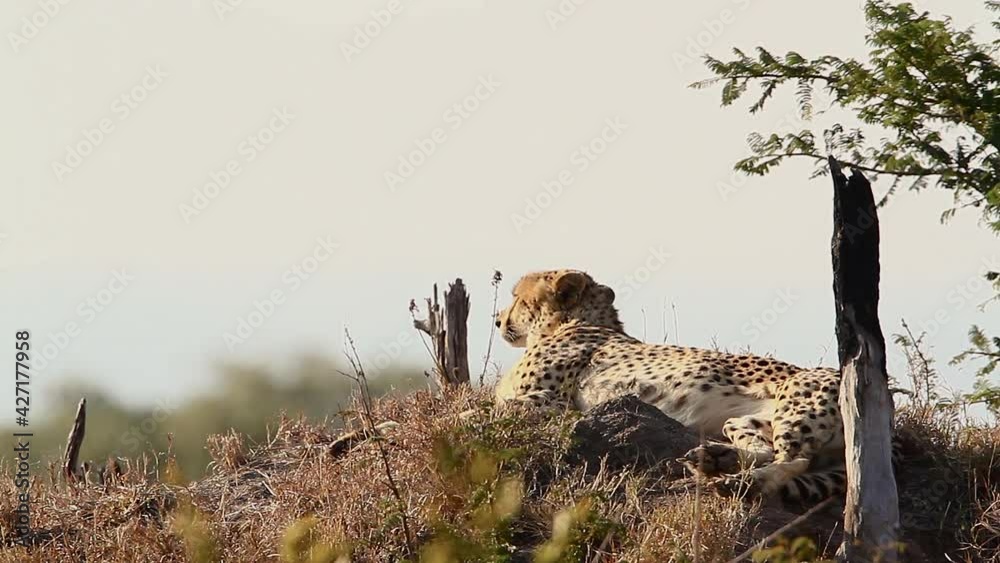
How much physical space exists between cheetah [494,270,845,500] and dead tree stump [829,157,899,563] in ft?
1.68

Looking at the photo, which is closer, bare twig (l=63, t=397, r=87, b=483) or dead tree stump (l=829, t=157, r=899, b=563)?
dead tree stump (l=829, t=157, r=899, b=563)

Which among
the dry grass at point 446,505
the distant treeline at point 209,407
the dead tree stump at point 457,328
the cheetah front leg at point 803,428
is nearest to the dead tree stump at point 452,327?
the dead tree stump at point 457,328

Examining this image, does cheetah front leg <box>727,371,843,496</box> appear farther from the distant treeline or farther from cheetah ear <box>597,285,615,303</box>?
the distant treeline

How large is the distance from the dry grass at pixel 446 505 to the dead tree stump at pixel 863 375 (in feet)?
1.52

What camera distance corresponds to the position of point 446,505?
6527mm

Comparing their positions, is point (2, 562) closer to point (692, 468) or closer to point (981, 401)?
point (692, 468)

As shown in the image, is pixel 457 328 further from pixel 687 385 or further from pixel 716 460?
pixel 716 460

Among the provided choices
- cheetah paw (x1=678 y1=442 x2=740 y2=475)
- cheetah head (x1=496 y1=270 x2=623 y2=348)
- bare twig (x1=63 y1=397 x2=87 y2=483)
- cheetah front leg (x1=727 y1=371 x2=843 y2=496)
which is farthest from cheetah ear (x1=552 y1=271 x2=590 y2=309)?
bare twig (x1=63 y1=397 x2=87 y2=483)

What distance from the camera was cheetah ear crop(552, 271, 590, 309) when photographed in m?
9.00

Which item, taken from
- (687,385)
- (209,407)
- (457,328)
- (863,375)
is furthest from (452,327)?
(209,407)

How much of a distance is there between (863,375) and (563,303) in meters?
3.03

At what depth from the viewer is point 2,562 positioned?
6793mm

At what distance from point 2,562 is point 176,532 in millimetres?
845

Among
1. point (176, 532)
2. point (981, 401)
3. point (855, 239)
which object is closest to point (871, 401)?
point (855, 239)
